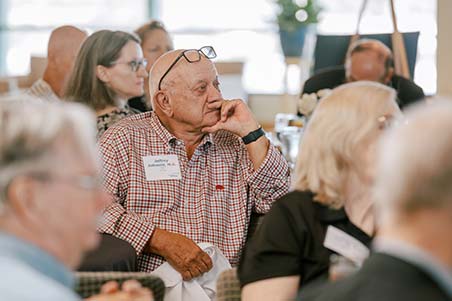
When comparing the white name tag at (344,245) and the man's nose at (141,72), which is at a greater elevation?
the man's nose at (141,72)

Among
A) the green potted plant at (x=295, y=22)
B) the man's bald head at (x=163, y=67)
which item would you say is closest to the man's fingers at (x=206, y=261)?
the man's bald head at (x=163, y=67)

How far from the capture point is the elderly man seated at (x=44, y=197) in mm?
1603

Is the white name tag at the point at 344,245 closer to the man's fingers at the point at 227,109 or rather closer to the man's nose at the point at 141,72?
the man's fingers at the point at 227,109

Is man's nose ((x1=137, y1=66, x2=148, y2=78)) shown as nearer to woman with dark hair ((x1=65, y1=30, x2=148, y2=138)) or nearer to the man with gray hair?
woman with dark hair ((x1=65, y1=30, x2=148, y2=138))

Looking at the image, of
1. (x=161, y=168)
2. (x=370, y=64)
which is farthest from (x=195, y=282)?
(x=370, y=64)

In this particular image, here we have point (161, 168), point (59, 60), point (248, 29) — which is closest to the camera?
point (161, 168)

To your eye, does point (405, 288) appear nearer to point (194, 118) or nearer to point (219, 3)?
point (194, 118)

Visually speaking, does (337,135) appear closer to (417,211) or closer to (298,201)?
(298,201)

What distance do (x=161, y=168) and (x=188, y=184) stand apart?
0.13 m

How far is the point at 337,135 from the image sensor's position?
2568 millimetres

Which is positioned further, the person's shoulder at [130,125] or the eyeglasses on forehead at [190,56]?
the eyeglasses on forehead at [190,56]

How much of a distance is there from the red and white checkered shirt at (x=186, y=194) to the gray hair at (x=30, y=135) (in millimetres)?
1981

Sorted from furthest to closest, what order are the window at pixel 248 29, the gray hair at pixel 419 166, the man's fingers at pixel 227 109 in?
1. the window at pixel 248 29
2. the man's fingers at pixel 227 109
3. the gray hair at pixel 419 166

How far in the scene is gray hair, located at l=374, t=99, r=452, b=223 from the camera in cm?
140
